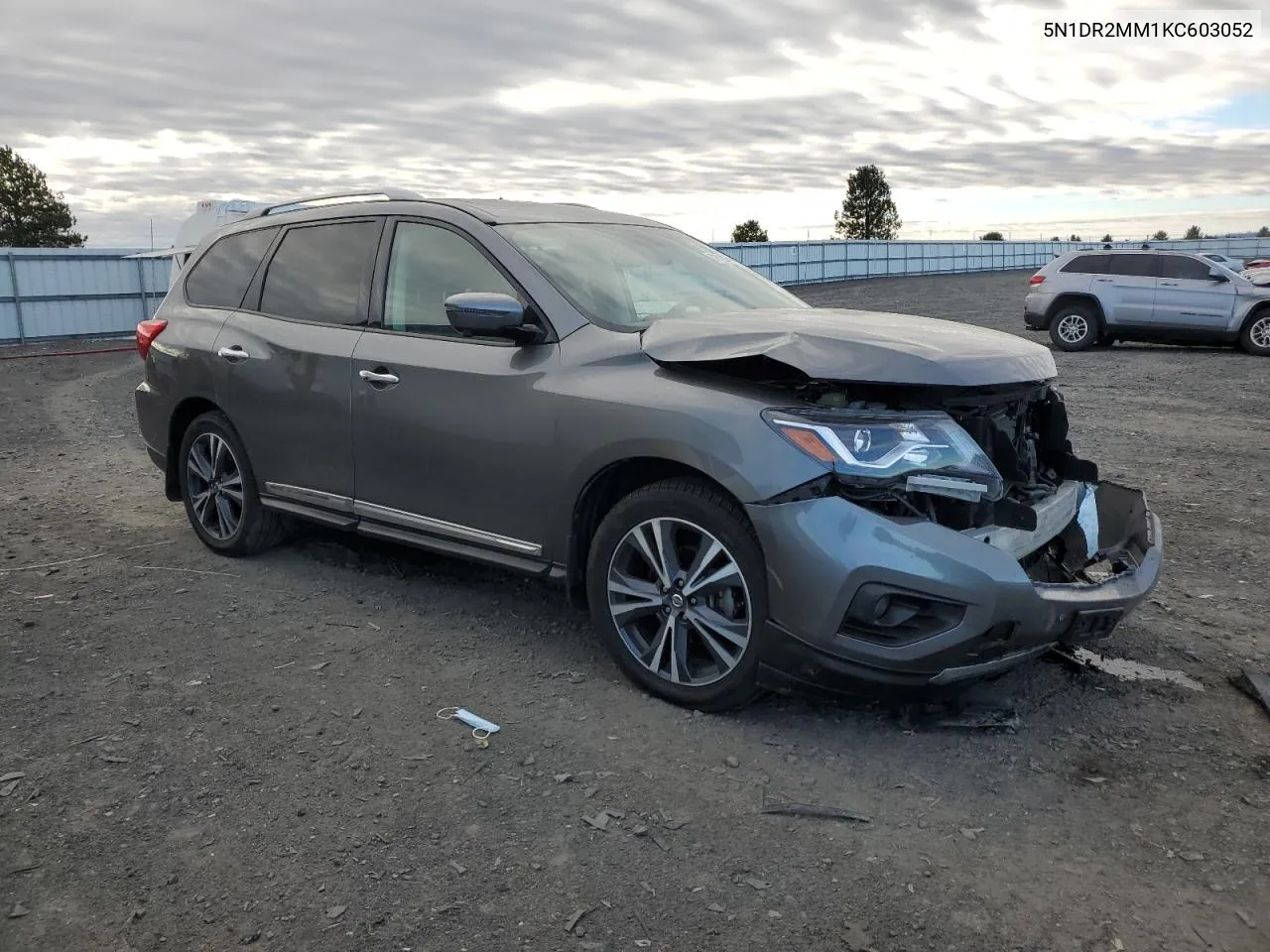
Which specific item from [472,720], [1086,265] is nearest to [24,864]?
[472,720]

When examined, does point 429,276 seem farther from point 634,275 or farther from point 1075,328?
point 1075,328

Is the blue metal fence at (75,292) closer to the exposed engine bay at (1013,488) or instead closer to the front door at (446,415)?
the exposed engine bay at (1013,488)

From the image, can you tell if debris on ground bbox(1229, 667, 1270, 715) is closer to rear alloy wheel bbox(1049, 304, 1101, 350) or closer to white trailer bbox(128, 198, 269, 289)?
rear alloy wheel bbox(1049, 304, 1101, 350)

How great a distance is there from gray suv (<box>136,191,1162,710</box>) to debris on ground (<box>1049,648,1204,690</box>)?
440mm

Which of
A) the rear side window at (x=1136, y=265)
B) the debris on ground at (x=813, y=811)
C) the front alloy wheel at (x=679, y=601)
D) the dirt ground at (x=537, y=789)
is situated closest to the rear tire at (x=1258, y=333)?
the rear side window at (x=1136, y=265)

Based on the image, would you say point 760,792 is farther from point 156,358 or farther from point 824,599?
point 156,358

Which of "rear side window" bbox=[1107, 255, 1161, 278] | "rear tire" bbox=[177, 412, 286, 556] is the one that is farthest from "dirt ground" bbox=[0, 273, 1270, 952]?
"rear side window" bbox=[1107, 255, 1161, 278]

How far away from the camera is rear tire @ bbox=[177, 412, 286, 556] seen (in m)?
5.52

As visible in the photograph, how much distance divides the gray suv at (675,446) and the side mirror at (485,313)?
1 centimetres

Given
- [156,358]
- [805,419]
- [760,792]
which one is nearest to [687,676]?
[760,792]

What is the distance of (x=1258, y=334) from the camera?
55.9 feet

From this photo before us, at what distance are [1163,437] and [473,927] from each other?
8.76 m

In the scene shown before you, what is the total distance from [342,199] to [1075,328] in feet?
50.9

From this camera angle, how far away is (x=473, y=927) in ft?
8.64
